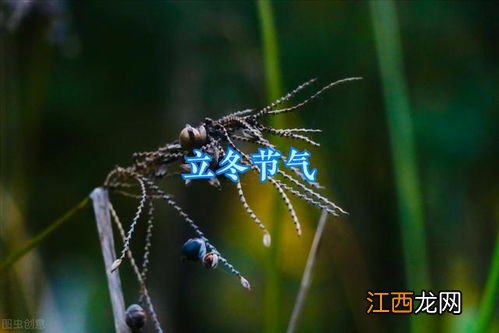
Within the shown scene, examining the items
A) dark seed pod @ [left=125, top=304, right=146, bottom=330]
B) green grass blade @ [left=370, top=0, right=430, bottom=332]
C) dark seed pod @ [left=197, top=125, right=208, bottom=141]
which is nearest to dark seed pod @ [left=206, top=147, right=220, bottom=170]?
dark seed pod @ [left=197, top=125, right=208, bottom=141]

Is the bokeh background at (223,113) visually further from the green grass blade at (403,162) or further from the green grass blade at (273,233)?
the green grass blade at (273,233)

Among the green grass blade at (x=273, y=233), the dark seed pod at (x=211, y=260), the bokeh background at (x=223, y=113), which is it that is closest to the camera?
the dark seed pod at (x=211, y=260)

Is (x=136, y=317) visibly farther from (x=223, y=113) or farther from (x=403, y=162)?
(x=223, y=113)

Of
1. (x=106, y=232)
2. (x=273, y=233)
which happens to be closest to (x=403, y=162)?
(x=273, y=233)

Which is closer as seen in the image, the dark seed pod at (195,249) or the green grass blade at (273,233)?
the dark seed pod at (195,249)

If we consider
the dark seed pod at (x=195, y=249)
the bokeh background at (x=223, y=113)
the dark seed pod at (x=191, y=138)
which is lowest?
the dark seed pod at (x=195, y=249)

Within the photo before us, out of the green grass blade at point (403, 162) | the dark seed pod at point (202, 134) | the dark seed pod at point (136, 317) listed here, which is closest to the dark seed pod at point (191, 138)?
the dark seed pod at point (202, 134)
